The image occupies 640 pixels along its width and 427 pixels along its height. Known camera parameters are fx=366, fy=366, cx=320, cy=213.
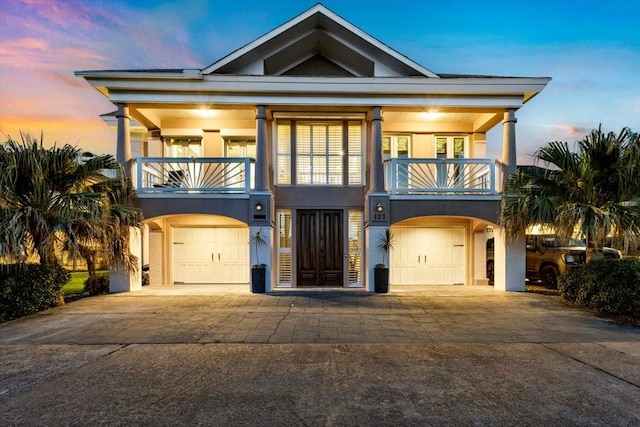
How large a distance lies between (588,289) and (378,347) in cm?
592

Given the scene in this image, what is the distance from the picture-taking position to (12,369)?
4.67m

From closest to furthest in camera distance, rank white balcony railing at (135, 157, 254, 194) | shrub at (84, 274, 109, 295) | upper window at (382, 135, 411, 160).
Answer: shrub at (84, 274, 109, 295)
white balcony railing at (135, 157, 254, 194)
upper window at (382, 135, 411, 160)

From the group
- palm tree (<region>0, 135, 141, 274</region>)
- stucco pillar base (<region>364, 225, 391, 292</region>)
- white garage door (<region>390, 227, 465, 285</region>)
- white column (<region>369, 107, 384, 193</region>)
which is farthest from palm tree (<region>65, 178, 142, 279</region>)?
white garage door (<region>390, 227, 465, 285</region>)

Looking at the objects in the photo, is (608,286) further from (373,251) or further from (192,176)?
(192,176)

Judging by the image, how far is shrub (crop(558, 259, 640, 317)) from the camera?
7.40 m

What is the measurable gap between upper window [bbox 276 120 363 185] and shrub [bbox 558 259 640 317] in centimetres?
646

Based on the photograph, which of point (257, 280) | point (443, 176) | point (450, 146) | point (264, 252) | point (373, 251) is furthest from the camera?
point (450, 146)

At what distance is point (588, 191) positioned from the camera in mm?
8781

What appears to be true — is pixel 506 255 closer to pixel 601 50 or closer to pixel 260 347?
pixel 260 347

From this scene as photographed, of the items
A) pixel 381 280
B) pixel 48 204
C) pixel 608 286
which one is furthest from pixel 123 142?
pixel 608 286

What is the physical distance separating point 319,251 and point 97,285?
6.54m

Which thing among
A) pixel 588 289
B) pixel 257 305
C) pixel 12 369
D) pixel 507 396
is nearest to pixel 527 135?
pixel 588 289

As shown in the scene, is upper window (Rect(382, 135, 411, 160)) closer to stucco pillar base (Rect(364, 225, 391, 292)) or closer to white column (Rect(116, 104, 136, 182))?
stucco pillar base (Rect(364, 225, 391, 292))

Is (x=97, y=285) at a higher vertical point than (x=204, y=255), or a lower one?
lower
